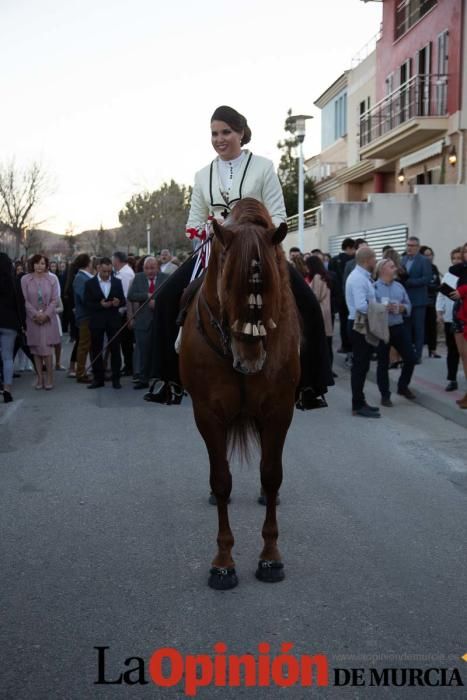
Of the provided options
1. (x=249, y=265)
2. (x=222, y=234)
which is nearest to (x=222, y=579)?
(x=249, y=265)

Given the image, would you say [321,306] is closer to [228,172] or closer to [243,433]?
[228,172]

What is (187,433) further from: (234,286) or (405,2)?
(405,2)

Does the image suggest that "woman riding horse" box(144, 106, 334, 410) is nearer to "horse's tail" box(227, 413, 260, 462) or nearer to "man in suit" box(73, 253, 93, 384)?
"horse's tail" box(227, 413, 260, 462)

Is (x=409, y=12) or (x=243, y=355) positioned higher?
(x=409, y=12)

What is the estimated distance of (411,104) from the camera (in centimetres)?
2339

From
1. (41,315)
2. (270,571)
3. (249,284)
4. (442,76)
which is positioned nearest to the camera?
(249,284)

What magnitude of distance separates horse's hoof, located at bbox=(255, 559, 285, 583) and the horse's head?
4.31 feet

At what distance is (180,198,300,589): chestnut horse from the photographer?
3.67m

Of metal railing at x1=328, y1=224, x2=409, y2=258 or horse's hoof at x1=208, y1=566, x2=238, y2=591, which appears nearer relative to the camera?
horse's hoof at x1=208, y1=566, x2=238, y2=591

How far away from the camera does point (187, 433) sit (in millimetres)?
8406

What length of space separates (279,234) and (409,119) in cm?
2048

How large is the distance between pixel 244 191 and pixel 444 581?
2.83 m

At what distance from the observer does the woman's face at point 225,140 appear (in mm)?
4961

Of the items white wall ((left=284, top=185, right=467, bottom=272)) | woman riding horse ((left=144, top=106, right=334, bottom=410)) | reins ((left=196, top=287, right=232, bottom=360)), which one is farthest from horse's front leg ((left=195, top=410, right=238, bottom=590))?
white wall ((left=284, top=185, right=467, bottom=272))
